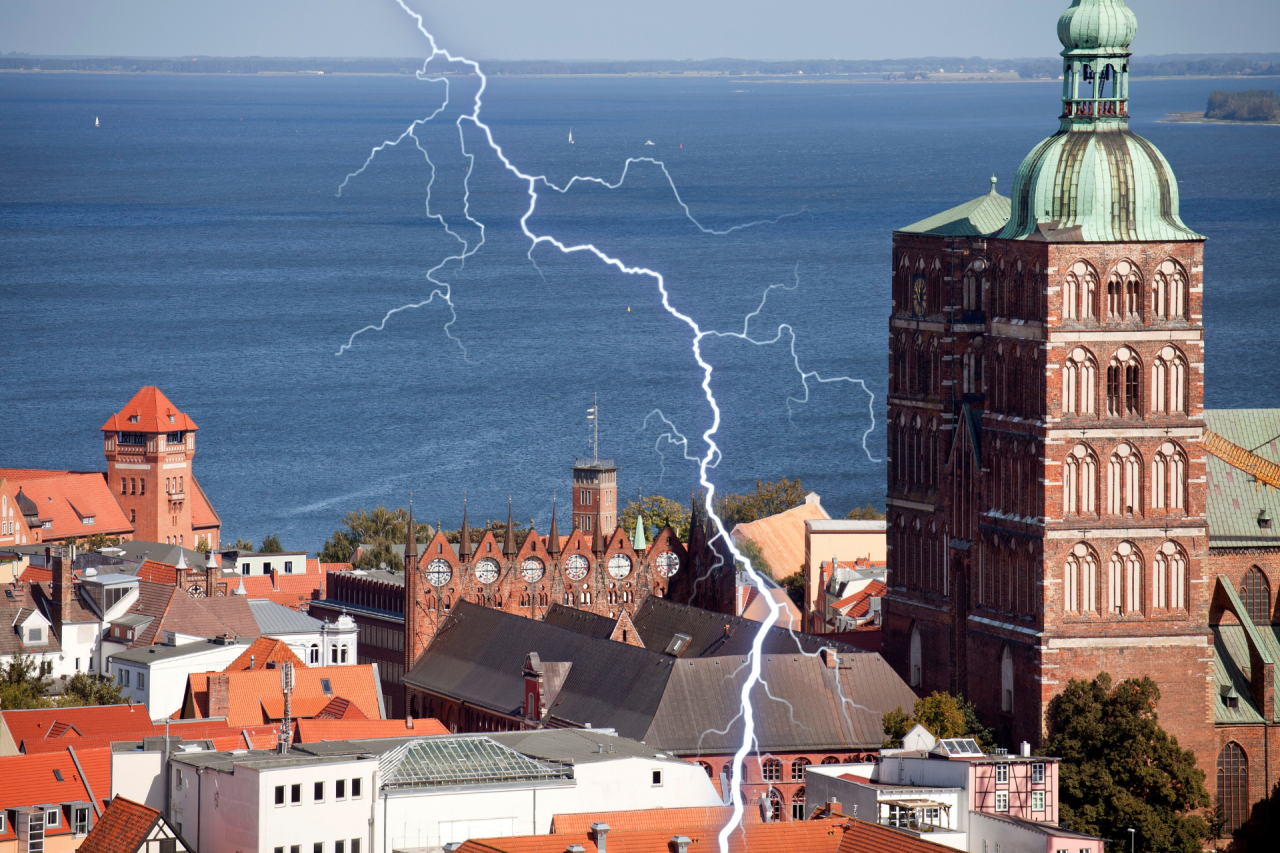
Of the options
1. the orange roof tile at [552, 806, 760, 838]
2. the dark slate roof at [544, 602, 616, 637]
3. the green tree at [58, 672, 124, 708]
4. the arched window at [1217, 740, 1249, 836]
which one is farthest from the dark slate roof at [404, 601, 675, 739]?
the arched window at [1217, 740, 1249, 836]

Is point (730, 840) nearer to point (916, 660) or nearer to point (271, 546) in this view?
point (916, 660)

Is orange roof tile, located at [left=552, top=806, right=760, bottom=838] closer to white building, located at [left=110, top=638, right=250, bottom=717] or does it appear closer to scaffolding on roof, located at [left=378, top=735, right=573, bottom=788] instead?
scaffolding on roof, located at [left=378, top=735, right=573, bottom=788]

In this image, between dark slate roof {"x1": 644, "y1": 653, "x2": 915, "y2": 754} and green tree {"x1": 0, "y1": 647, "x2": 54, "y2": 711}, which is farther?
green tree {"x1": 0, "y1": 647, "x2": 54, "y2": 711}

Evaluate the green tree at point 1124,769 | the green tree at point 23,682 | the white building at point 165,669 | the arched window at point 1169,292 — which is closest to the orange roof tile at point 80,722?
the green tree at point 23,682

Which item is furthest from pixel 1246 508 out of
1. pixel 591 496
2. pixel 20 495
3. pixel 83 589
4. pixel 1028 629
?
pixel 20 495

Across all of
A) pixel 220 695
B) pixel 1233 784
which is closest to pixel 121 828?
pixel 220 695
